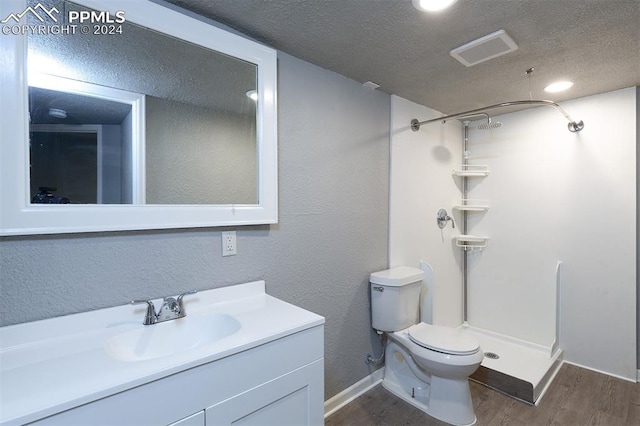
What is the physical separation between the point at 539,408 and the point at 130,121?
9.51ft

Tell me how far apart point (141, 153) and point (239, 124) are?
1.59 feet

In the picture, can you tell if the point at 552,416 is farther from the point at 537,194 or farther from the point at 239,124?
the point at 239,124

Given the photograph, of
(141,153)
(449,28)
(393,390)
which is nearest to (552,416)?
(393,390)

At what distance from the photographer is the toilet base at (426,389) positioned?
1.90 meters

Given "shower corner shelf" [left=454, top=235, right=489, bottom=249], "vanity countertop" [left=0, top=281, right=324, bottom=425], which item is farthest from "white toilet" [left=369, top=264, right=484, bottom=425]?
"vanity countertop" [left=0, top=281, right=324, bottom=425]

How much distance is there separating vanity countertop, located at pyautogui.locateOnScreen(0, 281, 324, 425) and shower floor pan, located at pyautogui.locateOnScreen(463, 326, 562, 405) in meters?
1.78

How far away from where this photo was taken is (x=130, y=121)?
4.18 feet

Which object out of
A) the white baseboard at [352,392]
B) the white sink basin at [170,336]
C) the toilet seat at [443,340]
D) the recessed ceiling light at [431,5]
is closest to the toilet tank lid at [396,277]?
the toilet seat at [443,340]

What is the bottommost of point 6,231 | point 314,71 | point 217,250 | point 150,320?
point 150,320

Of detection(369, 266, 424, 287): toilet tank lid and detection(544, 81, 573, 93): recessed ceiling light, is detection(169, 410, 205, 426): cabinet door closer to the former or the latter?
detection(369, 266, 424, 287): toilet tank lid

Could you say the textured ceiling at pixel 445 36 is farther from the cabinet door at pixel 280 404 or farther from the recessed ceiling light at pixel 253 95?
the cabinet door at pixel 280 404

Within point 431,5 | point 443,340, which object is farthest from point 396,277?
point 431,5

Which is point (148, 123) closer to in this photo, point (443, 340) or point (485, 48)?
point (485, 48)

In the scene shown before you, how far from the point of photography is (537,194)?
2.73m
